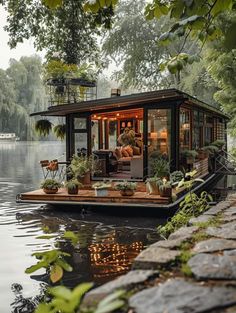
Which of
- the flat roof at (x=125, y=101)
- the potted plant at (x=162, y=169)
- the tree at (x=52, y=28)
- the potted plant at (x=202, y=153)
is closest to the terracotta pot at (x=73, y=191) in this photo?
the potted plant at (x=162, y=169)

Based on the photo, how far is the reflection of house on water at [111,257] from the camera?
599cm

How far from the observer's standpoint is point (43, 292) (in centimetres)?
543

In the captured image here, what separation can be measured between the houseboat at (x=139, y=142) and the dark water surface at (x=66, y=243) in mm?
423

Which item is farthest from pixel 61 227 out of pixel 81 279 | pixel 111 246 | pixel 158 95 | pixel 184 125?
pixel 184 125

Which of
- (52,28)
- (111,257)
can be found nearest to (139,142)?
(52,28)

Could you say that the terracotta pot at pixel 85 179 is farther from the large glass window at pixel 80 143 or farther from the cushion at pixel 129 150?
the cushion at pixel 129 150

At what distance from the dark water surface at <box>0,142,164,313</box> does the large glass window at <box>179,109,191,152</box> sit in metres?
3.75

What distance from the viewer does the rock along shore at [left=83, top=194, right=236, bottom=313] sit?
186cm

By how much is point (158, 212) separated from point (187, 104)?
4664mm

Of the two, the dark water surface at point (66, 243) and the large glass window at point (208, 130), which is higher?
the large glass window at point (208, 130)

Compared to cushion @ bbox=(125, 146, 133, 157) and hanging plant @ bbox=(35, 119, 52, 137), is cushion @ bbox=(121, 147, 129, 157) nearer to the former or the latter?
cushion @ bbox=(125, 146, 133, 157)

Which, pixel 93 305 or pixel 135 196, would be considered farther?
pixel 135 196

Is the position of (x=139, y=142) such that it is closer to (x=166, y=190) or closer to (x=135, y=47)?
(x=166, y=190)

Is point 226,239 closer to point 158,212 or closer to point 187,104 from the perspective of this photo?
point 158,212
